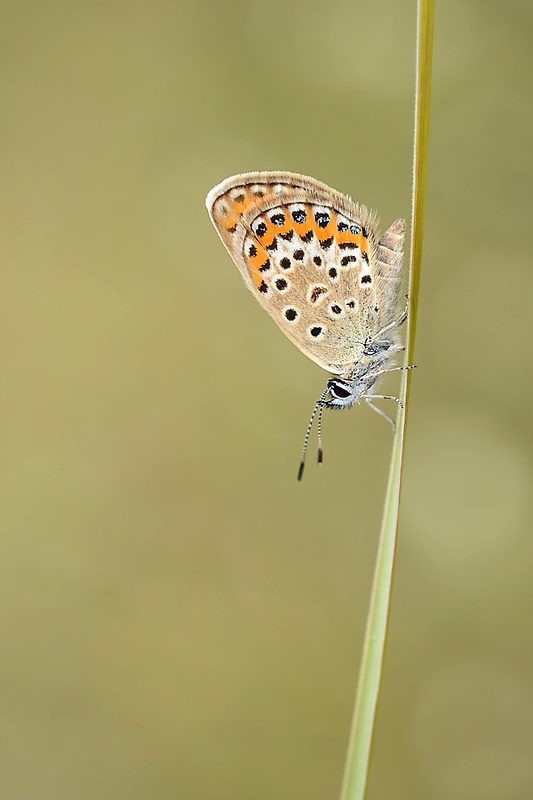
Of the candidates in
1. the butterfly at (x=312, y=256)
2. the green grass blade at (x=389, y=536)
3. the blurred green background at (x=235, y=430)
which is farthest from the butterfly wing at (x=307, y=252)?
the blurred green background at (x=235, y=430)

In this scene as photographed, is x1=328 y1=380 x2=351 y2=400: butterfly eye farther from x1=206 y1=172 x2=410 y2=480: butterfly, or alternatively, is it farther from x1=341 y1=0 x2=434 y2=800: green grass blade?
x1=341 y1=0 x2=434 y2=800: green grass blade

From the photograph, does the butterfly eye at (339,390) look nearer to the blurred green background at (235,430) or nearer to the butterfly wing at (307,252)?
the butterfly wing at (307,252)

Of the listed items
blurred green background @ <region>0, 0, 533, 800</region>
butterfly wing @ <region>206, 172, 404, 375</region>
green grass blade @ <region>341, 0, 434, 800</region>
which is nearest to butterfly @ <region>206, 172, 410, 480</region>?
butterfly wing @ <region>206, 172, 404, 375</region>

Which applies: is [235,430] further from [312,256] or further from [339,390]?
[312,256]

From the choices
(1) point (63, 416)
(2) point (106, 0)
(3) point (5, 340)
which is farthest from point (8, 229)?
(2) point (106, 0)

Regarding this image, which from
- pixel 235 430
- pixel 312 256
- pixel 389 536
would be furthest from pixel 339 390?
pixel 235 430

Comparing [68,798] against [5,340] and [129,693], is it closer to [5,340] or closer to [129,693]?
[129,693]
